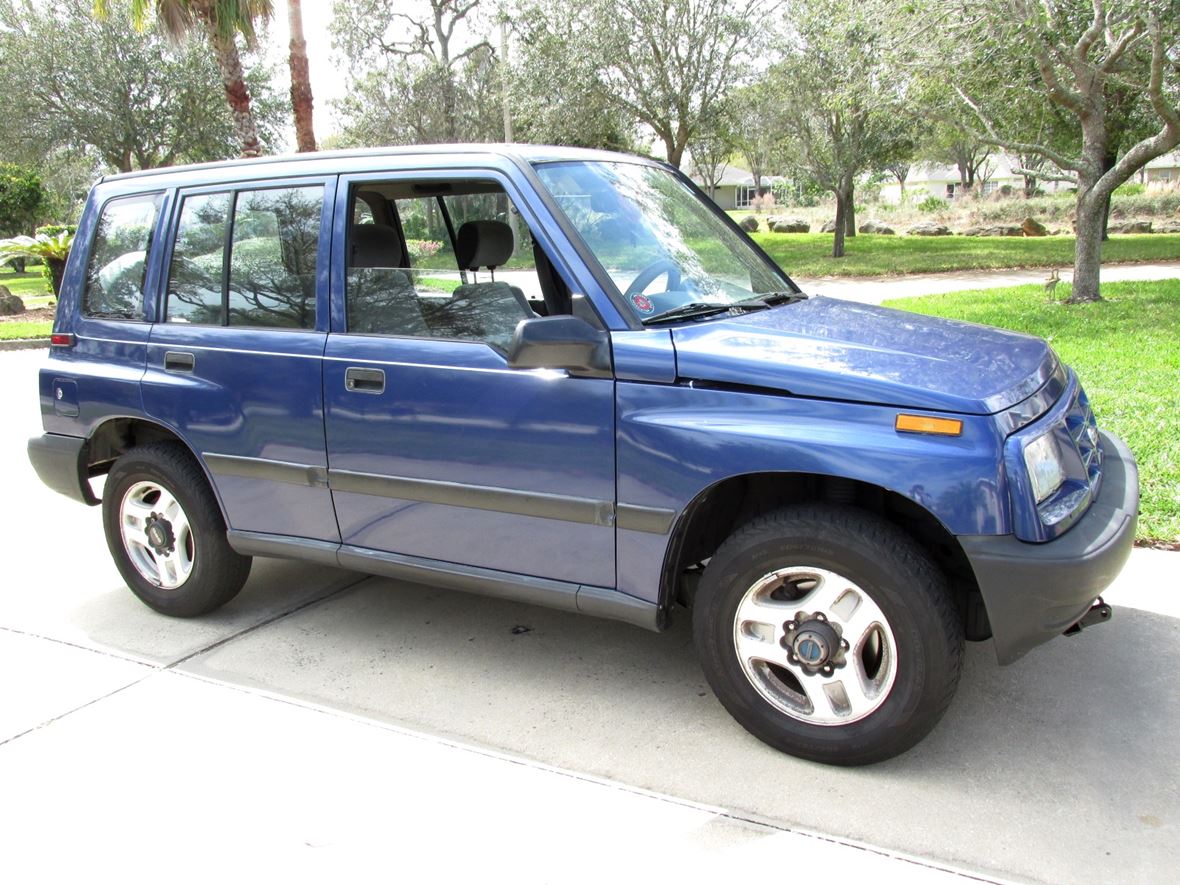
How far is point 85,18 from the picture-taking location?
89.5 ft

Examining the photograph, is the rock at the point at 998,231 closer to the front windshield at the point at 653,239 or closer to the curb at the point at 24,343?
the curb at the point at 24,343

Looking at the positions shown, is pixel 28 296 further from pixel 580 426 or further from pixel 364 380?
pixel 580 426

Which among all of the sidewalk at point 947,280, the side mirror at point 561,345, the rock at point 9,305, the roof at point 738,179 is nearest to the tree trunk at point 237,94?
the rock at point 9,305

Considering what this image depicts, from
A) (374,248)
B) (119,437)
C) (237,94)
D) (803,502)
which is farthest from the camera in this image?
(237,94)

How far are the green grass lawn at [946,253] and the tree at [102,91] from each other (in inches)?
698

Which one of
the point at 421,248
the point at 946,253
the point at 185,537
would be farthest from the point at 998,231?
the point at 185,537

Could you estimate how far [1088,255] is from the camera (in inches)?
511

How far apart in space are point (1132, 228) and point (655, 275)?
33.3 metres

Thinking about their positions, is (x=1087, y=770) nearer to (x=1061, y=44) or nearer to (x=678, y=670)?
(x=678, y=670)

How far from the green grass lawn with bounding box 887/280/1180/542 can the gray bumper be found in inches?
200

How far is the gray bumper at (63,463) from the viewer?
4.32m

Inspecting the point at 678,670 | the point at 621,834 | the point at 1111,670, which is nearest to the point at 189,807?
the point at 621,834

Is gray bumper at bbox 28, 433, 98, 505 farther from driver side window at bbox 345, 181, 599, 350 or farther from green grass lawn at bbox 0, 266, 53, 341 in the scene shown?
green grass lawn at bbox 0, 266, 53, 341

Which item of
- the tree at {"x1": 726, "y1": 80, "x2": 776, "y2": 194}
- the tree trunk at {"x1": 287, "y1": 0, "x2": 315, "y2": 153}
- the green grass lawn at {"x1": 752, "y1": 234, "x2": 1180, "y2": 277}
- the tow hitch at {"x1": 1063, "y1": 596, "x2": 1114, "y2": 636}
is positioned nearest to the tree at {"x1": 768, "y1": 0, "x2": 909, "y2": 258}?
the tree at {"x1": 726, "y1": 80, "x2": 776, "y2": 194}
